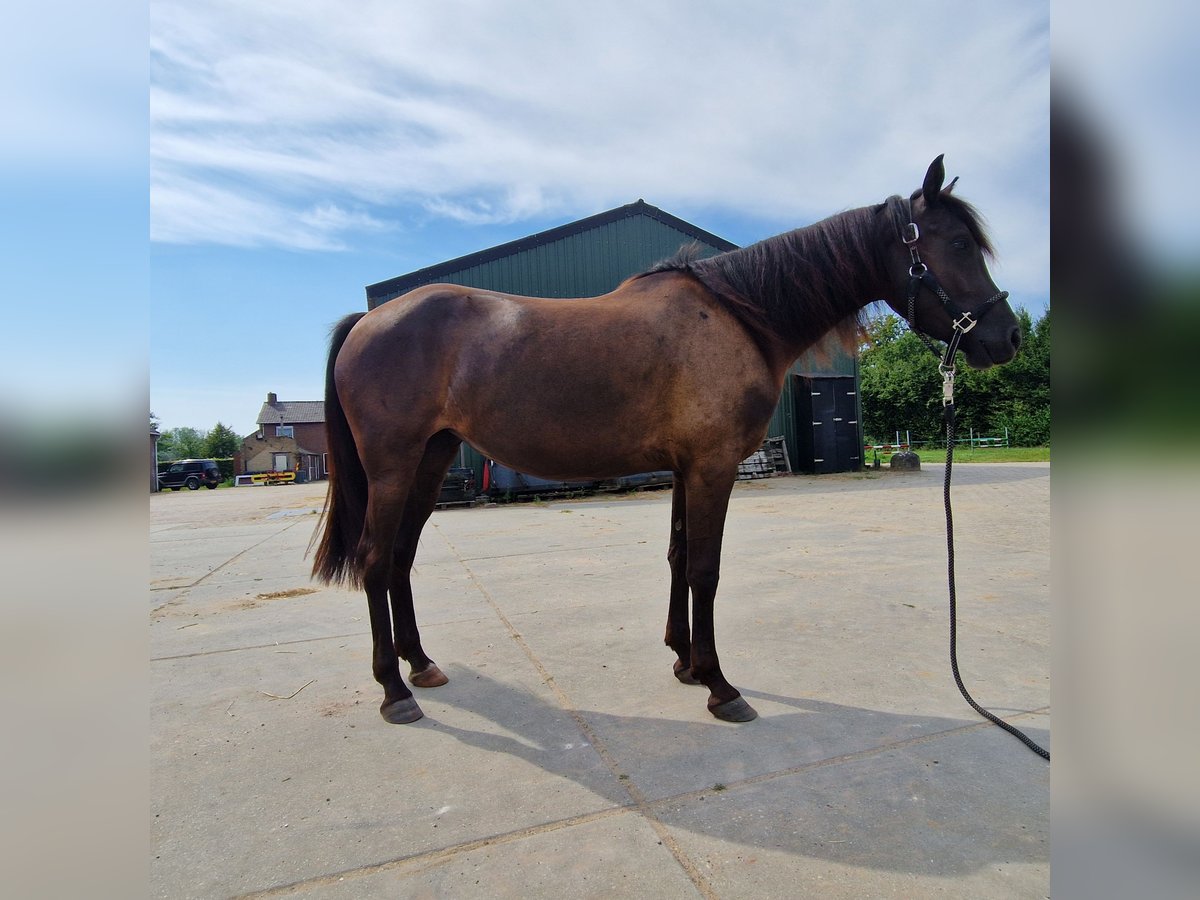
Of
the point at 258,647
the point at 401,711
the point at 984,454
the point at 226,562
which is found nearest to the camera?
the point at 401,711

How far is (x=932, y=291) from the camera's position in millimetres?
2418

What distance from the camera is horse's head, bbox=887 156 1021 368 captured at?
228 cm

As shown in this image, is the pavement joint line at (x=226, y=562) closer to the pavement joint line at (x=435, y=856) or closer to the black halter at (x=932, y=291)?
the pavement joint line at (x=435, y=856)

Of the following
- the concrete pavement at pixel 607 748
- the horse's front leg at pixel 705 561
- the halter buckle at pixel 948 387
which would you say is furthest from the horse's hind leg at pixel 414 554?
the halter buckle at pixel 948 387

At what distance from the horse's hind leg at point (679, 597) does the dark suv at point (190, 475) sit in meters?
40.1

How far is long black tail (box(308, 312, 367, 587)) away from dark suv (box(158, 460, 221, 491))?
39.0 metres

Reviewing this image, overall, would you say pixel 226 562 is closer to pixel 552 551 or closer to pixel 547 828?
pixel 552 551

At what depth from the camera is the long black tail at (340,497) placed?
2.97 m

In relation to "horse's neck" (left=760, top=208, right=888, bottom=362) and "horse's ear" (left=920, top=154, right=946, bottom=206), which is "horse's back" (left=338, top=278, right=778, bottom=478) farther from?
"horse's ear" (left=920, top=154, right=946, bottom=206)

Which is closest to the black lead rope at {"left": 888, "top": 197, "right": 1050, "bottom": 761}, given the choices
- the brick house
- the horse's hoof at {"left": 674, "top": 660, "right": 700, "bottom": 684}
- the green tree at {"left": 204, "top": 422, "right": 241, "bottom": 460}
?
the horse's hoof at {"left": 674, "top": 660, "right": 700, "bottom": 684}

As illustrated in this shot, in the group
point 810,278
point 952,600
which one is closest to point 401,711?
point 952,600

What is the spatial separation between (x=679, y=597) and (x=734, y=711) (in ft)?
2.11
